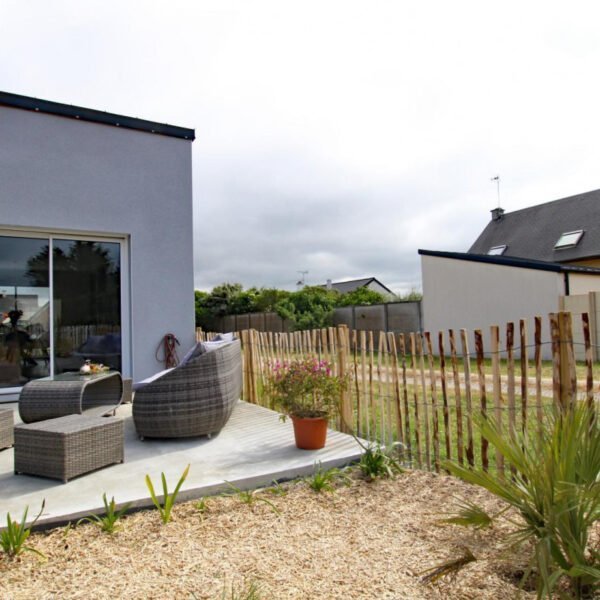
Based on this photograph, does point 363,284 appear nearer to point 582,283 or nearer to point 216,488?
point 582,283

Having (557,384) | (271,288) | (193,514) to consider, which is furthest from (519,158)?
(271,288)

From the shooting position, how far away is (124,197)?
7.52 meters

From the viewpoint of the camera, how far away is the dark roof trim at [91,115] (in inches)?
267

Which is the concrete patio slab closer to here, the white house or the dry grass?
the dry grass

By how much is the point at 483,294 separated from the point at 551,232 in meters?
11.9

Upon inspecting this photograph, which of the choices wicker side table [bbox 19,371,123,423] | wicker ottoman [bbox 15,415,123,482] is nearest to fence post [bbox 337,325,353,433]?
wicker ottoman [bbox 15,415,123,482]

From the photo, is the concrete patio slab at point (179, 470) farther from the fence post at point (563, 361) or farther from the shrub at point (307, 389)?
the fence post at point (563, 361)

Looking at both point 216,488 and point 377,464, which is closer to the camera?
point 216,488

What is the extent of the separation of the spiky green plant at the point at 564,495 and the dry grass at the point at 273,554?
32 centimetres

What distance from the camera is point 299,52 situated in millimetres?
6551

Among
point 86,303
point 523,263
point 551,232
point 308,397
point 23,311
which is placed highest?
point 551,232

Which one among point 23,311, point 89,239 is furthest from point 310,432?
point 89,239

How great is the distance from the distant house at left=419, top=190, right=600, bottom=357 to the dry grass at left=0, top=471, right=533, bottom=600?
490 inches

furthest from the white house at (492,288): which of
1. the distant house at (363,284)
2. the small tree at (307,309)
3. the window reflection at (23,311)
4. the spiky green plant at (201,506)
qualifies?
the distant house at (363,284)
